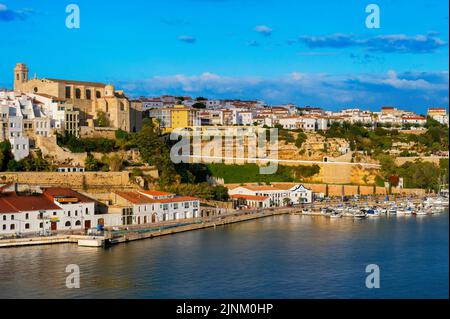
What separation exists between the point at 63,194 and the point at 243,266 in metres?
5.10

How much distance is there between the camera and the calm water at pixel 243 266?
9750mm

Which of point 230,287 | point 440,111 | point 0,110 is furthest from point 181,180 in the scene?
point 440,111

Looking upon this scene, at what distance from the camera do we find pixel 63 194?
14938 millimetres

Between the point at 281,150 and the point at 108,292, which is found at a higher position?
the point at 281,150

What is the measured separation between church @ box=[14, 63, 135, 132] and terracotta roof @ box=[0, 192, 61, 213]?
5167mm

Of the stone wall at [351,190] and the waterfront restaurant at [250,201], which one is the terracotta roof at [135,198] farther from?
the stone wall at [351,190]

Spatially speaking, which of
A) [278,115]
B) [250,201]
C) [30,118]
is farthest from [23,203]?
[278,115]

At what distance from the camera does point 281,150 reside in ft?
85.6

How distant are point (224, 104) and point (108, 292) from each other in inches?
1038

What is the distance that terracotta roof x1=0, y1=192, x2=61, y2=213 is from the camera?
13.8 m

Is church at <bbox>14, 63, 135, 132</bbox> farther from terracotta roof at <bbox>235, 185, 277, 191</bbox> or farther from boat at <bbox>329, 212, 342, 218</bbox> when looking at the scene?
boat at <bbox>329, 212, 342, 218</bbox>

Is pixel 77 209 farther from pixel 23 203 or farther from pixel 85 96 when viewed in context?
pixel 85 96

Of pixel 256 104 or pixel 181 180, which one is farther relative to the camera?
pixel 256 104

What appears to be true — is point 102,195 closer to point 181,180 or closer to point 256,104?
point 181,180
